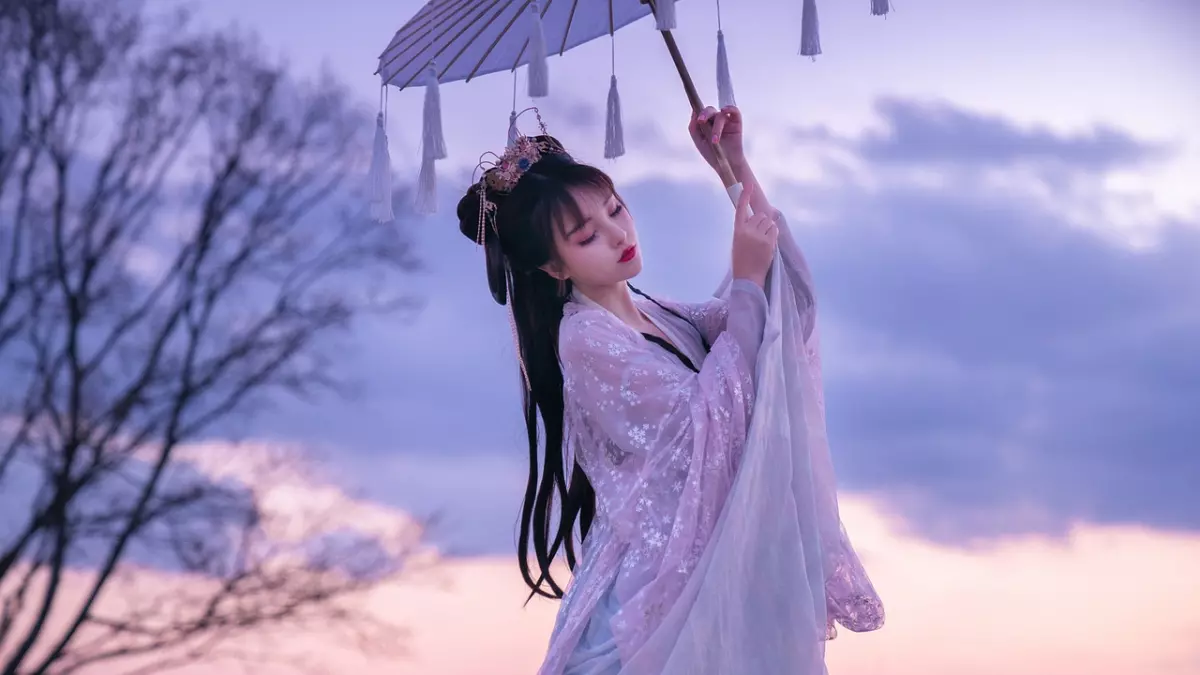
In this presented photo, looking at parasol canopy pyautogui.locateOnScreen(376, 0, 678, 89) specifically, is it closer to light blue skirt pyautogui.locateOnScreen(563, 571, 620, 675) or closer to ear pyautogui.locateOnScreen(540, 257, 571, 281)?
ear pyautogui.locateOnScreen(540, 257, 571, 281)

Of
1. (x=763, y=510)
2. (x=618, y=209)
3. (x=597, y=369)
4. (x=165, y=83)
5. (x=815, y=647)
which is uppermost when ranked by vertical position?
(x=165, y=83)

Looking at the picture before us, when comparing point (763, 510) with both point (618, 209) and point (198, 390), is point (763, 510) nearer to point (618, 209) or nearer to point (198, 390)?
point (618, 209)

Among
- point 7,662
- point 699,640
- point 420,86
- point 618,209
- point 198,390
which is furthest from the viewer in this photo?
point 198,390

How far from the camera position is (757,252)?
188cm

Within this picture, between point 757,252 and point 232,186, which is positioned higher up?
point 232,186

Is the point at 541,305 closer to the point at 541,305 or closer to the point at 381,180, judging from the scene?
the point at 541,305

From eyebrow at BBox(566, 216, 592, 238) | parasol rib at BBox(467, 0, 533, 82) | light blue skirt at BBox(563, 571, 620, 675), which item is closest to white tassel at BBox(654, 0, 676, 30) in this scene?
eyebrow at BBox(566, 216, 592, 238)

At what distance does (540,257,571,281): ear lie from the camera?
2061 mm

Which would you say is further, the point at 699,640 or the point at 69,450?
the point at 69,450

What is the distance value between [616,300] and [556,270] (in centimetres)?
12

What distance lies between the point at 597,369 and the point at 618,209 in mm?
328

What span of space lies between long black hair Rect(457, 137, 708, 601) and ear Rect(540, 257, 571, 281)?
11mm

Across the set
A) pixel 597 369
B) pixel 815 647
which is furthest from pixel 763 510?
pixel 597 369

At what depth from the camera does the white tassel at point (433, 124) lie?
2.28 metres
